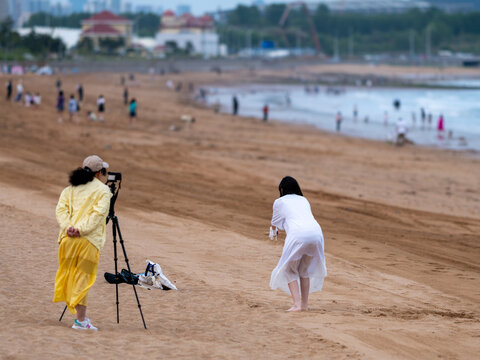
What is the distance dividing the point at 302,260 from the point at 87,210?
253cm

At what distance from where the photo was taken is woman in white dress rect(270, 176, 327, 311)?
26.0 ft

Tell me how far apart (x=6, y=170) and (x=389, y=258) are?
34.2 feet

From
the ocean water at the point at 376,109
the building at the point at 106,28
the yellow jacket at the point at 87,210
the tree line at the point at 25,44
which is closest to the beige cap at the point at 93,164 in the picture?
the yellow jacket at the point at 87,210

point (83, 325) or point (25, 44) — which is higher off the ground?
point (25, 44)

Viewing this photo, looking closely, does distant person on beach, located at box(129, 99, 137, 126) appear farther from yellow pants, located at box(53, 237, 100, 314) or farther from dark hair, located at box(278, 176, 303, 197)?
yellow pants, located at box(53, 237, 100, 314)

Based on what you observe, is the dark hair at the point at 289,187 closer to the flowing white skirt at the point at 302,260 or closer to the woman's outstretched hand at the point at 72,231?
the flowing white skirt at the point at 302,260

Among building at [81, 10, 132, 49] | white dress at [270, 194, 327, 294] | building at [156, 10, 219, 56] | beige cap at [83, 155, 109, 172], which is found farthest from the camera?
building at [156, 10, 219, 56]

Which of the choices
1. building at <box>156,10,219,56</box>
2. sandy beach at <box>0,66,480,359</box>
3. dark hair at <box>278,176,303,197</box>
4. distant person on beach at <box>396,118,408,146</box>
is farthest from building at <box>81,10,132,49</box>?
dark hair at <box>278,176,303,197</box>

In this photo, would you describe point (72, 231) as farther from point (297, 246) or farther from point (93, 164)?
point (297, 246)

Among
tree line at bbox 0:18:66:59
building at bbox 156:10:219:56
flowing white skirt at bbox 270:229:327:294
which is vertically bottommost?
flowing white skirt at bbox 270:229:327:294

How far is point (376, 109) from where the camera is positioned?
→ 62.5m

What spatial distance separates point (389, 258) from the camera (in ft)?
39.4

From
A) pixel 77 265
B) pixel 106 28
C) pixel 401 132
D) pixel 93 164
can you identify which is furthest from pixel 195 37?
pixel 77 265

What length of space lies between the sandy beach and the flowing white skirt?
1.39ft
